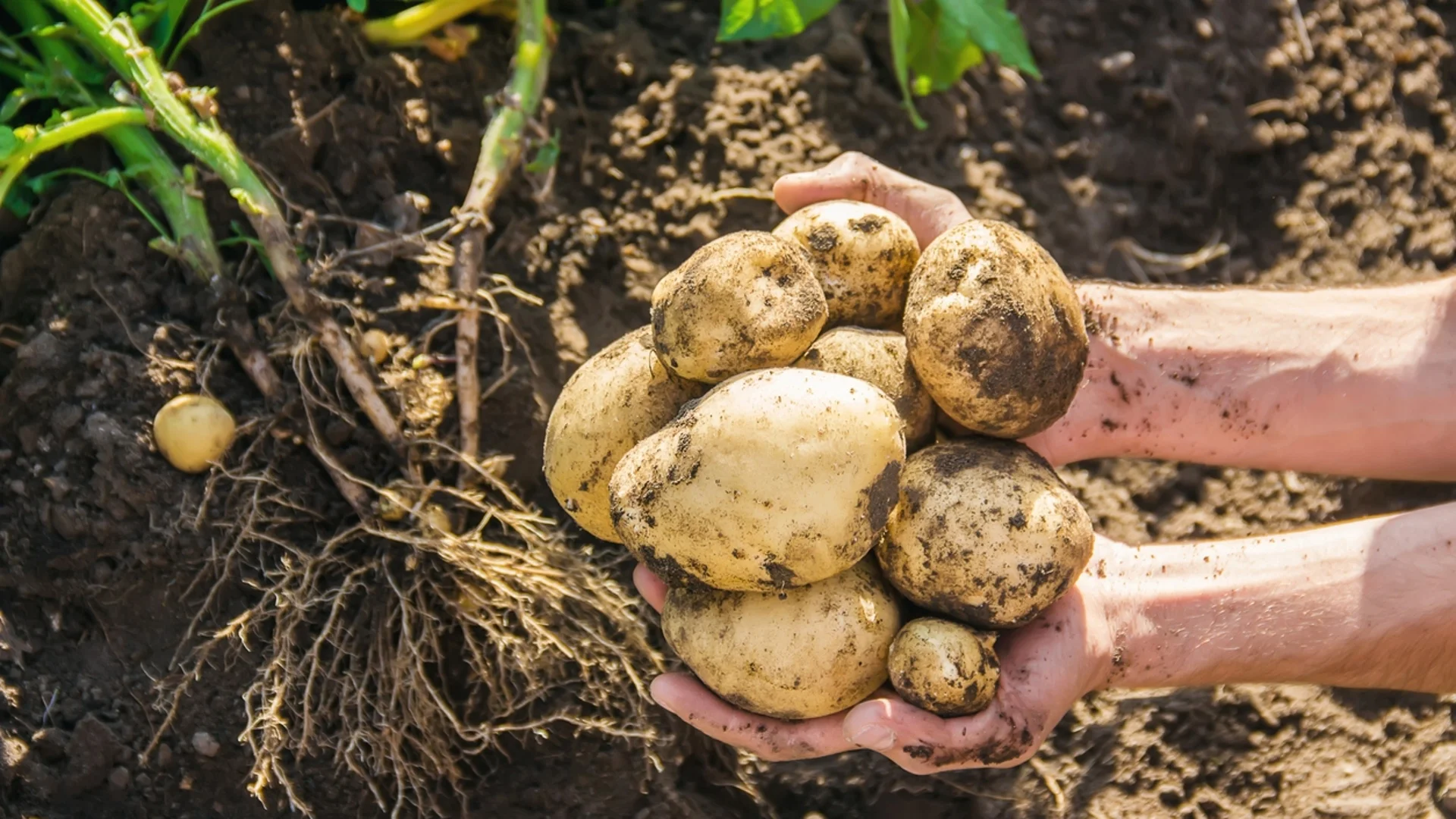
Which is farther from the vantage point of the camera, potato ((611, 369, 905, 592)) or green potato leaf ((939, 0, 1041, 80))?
green potato leaf ((939, 0, 1041, 80))

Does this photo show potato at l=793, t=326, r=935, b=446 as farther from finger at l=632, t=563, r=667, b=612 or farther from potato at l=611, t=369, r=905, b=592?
finger at l=632, t=563, r=667, b=612

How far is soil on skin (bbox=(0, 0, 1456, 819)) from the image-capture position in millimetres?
1806

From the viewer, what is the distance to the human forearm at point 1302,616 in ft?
5.42

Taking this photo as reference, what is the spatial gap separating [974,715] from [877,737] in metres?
0.15

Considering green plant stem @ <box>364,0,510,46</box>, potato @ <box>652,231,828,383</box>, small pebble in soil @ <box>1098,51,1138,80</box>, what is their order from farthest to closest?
small pebble in soil @ <box>1098,51,1138,80</box> < green plant stem @ <box>364,0,510,46</box> < potato @ <box>652,231,828,383</box>

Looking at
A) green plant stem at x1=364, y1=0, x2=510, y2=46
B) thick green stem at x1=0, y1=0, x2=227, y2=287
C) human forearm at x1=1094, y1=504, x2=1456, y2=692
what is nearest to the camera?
human forearm at x1=1094, y1=504, x2=1456, y2=692

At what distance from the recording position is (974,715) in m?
1.51

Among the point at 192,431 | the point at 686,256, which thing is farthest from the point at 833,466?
the point at 192,431

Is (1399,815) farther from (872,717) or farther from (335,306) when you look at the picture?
(335,306)

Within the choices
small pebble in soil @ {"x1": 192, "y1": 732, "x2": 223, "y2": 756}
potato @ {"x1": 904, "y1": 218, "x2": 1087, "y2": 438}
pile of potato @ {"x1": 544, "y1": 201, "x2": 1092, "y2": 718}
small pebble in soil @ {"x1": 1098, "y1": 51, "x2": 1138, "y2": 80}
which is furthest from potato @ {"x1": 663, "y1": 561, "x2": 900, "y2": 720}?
small pebble in soil @ {"x1": 1098, "y1": 51, "x2": 1138, "y2": 80}

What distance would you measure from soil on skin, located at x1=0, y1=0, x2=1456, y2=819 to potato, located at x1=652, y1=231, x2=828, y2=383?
548 mm

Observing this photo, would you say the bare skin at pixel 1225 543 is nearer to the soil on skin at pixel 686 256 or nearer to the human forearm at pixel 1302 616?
the human forearm at pixel 1302 616

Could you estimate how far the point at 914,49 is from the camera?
7.52 ft

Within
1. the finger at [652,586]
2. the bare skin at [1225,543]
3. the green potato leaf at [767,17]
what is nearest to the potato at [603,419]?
the finger at [652,586]
